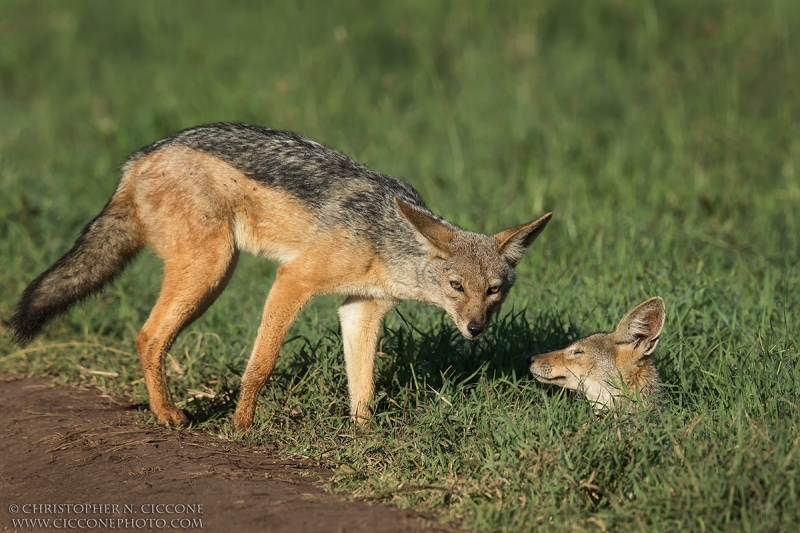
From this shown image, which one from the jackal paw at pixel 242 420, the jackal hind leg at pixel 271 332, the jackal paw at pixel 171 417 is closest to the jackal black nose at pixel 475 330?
the jackal hind leg at pixel 271 332

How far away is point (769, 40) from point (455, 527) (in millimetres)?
8776

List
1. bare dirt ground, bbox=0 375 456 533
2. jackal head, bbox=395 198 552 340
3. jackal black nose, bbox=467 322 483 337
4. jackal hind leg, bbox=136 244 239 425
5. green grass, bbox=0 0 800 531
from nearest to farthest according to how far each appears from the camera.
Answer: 1. bare dirt ground, bbox=0 375 456 533
2. green grass, bbox=0 0 800 531
3. jackal black nose, bbox=467 322 483 337
4. jackal head, bbox=395 198 552 340
5. jackal hind leg, bbox=136 244 239 425

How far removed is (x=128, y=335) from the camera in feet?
23.5

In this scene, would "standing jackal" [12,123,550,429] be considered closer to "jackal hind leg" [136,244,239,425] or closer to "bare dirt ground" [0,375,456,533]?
"jackal hind leg" [136,244,239,425]

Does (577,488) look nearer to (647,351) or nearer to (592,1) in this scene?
(647,351)

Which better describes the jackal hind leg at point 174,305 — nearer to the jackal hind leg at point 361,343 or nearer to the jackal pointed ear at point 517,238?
the jackal hind leg at point 361,343

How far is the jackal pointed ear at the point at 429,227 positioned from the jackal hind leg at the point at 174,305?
1105 millimetres

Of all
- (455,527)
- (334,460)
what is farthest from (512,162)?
(455,527)

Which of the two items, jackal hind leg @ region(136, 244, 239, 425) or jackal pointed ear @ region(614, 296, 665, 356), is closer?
jackal pointed ear @ region(614, 296, 665, 356)

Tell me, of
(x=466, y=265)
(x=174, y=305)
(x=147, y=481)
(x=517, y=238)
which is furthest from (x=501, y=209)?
(x=147, y=481)

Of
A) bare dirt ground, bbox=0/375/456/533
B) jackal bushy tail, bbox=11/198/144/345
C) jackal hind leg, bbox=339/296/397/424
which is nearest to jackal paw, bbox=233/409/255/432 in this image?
bare dirt ground, bbox=0/375/456/533

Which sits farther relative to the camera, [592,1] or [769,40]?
[592,1]

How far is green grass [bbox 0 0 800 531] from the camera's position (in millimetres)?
4465

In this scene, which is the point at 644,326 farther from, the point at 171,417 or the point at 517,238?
the point at 171,417
